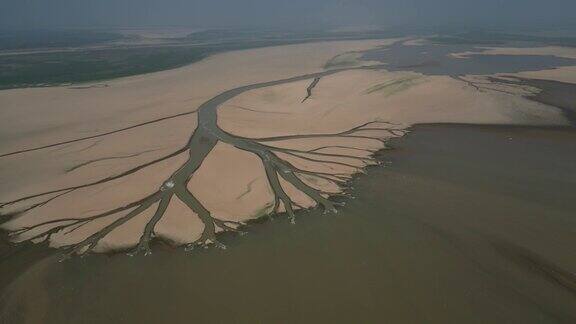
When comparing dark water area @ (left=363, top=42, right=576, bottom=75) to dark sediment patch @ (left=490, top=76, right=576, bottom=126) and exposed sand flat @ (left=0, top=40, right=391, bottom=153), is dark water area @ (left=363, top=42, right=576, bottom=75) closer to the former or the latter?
dark sediment patch @ (left=490, top=76, right=576, bottom=126)

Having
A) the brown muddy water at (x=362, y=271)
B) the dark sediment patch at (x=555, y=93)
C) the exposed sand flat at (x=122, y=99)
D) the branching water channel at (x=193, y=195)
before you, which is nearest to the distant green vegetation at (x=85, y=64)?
the exposed sand flat at (x=122, y=99)

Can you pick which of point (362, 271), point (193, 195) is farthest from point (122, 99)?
point (362, 271)

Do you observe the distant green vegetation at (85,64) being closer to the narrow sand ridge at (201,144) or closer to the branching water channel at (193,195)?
the narrow sand ridge at (201,144)

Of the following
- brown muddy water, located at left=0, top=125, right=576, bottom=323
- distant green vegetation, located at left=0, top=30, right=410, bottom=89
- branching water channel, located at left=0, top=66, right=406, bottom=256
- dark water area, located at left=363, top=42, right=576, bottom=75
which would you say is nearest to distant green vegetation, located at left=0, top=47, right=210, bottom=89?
distant green vegetation, located at left=0, top=30, right=410, bottom=89

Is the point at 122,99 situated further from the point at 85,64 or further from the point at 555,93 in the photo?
the point at 555,93

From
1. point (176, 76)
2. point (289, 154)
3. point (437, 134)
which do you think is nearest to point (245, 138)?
point (289, 154)

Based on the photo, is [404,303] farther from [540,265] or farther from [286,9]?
[286,9]
